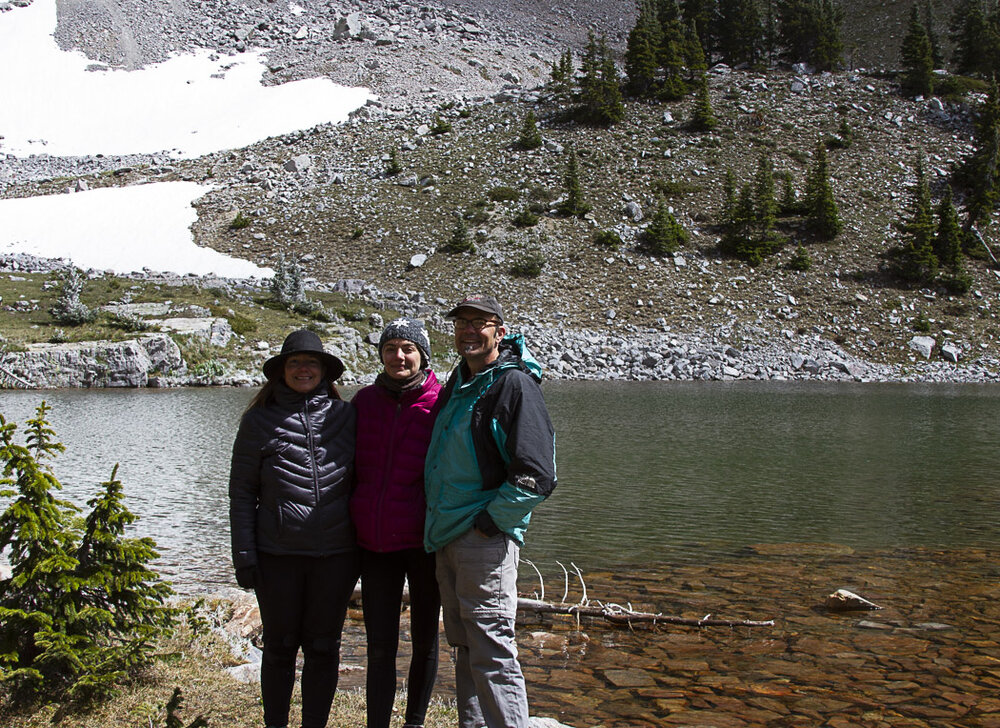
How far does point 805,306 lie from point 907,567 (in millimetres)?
34826

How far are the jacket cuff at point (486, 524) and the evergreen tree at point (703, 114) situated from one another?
186ft

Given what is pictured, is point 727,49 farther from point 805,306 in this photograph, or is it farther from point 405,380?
point 405,380

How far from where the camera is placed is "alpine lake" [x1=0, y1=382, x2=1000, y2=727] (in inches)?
210

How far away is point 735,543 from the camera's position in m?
9.48

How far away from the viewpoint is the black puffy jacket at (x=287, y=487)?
12.2 ft

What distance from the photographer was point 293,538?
371 centimetres

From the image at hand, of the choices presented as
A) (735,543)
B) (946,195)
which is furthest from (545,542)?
(946,195)

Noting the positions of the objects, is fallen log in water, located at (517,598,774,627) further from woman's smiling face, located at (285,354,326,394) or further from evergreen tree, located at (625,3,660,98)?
evergreen tree, located at (625,3,660,98)

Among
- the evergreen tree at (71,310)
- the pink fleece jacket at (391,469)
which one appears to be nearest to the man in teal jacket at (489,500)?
the pink fleece jacket at (391,469)

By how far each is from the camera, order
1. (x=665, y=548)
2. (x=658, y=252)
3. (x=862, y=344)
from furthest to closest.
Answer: (x=658, y=252) < (x=862, y=344) < (x=665, y=548)

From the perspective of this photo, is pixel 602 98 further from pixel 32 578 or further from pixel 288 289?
pixel 32 578

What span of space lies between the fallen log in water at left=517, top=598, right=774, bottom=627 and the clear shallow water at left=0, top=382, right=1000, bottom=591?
166cm

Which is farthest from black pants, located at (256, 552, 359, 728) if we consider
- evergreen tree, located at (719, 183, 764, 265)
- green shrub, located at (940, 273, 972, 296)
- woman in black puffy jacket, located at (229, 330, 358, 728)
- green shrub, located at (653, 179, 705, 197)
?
green shrub, located at (653, 179, 705, 197)

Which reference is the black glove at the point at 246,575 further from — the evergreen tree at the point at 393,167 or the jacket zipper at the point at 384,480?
the evergreen tree at the point at 393,167
